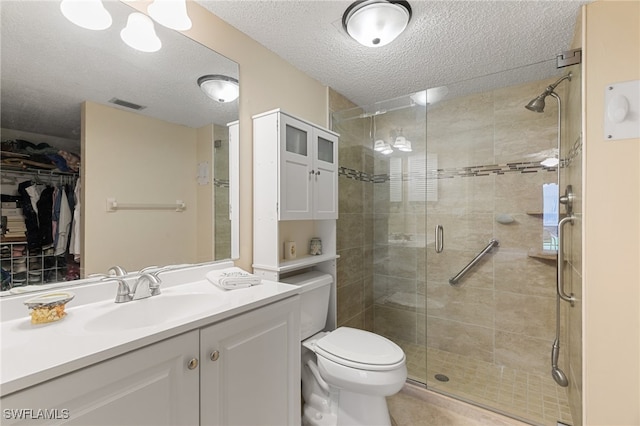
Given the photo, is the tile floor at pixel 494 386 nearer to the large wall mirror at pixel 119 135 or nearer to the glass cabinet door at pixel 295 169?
the glass cabinet door at pixel 295 169

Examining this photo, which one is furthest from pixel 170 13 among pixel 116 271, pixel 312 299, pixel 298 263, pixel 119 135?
pixel 312 299

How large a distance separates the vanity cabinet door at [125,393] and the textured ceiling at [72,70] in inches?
33.4

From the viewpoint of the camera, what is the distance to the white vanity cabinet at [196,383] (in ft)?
2.08

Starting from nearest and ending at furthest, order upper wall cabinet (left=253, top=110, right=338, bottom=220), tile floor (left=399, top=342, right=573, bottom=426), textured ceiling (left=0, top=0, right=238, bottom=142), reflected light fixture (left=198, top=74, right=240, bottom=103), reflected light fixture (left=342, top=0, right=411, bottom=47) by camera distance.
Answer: textured ceiling (left=0, top=0, right=238, bottom=142), reflected light fixture (left=342, top=0, right=411, bottom=47), reflected light fixture (left=198, top=74, right=240, bottom=103), upper wall cabinet (left=253, top=110, right=338, bottom=220), tile floor (left=399, top=342, right=573, bottom=426)

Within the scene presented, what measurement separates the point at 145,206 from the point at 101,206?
16 centimetres

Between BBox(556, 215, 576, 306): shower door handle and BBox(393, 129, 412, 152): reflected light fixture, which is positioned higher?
BBox(393, 129, 412, 152): reflected light fixture

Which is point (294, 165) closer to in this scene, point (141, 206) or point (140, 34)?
point (141, 206)

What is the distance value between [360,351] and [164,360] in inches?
38.9

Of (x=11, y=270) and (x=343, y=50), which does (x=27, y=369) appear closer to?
(x=11, y=270)

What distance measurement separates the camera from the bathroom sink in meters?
0.97

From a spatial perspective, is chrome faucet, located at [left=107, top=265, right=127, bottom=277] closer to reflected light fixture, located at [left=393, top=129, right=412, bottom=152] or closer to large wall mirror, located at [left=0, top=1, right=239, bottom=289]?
large wall mirror, located at [left=0, top=1, right=239, bottom=289]

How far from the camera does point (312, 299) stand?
179 cm

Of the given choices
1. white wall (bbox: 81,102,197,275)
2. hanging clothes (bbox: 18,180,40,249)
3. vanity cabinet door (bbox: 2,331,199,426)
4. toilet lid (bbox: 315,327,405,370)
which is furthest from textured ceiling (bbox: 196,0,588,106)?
toilet lid (bbox: 315,327,405,370)

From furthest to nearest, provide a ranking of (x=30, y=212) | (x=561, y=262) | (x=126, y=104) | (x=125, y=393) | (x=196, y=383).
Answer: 1. (x=561, y=262)
2. (x=126, y=104)
3. (x=30, y=212)
4. (x=196, y=383)
5. (x=125, y=393)
